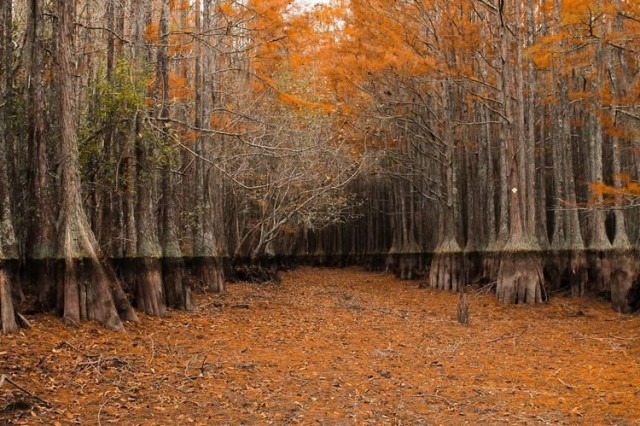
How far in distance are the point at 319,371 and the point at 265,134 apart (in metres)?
6.62

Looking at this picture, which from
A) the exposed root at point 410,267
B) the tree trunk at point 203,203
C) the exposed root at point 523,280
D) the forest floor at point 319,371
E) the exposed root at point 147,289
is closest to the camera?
the forest floor at point 319,371

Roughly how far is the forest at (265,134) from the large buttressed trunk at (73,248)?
28mm

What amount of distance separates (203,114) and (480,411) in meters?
10.8

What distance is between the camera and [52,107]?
31.4ft

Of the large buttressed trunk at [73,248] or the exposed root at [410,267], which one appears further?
the exposed root at [410,267]

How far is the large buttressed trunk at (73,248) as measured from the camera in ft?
24.5

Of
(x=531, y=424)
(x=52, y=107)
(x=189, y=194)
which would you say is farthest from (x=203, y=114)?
(x=531, y=424)

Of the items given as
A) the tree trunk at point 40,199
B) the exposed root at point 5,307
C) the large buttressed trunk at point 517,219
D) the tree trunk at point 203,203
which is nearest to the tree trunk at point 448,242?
the large buttressed trunk at point 517,219

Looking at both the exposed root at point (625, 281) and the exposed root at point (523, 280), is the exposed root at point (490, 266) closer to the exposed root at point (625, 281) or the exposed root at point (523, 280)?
the exposed root at point (523, 280)

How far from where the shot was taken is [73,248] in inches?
298

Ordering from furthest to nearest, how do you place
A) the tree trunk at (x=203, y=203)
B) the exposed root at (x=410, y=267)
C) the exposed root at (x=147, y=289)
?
the exposed root at (x=410, y=267) < the tree trunk at (x=203, y=203) < the exposed root at (x=147, y=289)

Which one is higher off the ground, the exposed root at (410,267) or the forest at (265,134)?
the forest at (265,134)

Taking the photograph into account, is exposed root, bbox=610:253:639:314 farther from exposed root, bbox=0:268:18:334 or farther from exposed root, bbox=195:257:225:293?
exposed root, bbox=0:268:18:334

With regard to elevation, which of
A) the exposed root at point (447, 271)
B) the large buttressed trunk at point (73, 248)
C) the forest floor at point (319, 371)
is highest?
the large buttressed trunk at point (73, 248)
